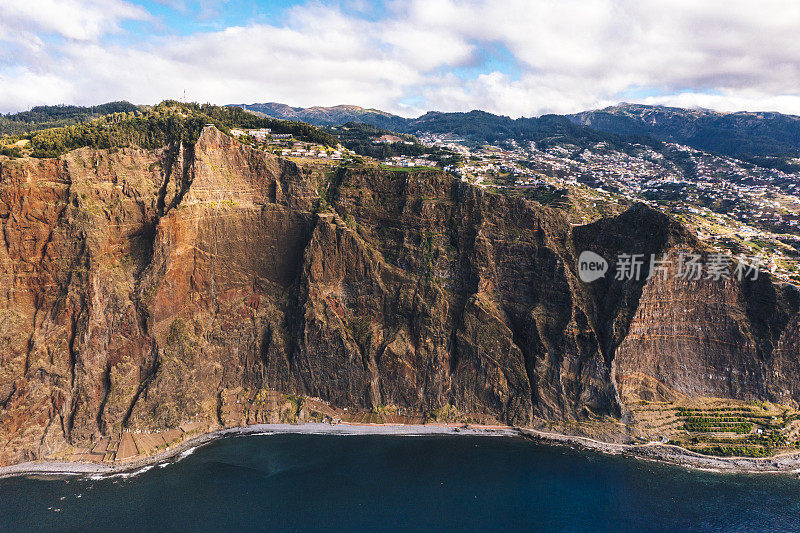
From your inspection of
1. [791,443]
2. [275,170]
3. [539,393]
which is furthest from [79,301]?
[791,443]

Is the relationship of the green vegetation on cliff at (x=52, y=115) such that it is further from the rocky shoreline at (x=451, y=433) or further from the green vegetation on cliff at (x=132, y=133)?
the rocky shoreline at (x=451, y=433)

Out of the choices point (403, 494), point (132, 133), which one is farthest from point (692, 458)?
point (132, 133)

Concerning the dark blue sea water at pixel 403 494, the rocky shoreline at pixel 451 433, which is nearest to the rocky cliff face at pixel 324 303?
the rocky shoreline at pixel 451 433

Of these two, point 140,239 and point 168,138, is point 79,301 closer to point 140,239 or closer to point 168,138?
point 140,239

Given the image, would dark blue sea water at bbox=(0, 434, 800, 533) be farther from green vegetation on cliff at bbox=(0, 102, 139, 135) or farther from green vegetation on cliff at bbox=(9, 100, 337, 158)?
green vegetation on cliff at bbox=(0, 102, 139, 135)

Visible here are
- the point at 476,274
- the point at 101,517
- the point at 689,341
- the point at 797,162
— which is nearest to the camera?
the point at 101,517
